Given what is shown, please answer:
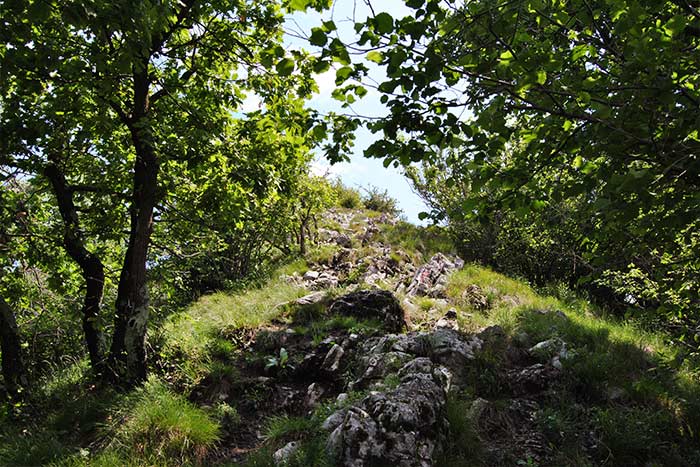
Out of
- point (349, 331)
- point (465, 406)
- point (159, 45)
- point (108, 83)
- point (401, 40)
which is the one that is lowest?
point (465, 406)

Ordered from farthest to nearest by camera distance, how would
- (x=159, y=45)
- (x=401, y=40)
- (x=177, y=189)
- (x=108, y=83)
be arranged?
1. (x=177, y=189)
2. (x=159, y=45)
3. (x=108, y=83)
4. (x=401, y=40)

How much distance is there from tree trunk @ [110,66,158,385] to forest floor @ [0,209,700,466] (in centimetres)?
39

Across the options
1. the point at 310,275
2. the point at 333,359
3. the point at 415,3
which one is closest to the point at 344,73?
the point at 415,3

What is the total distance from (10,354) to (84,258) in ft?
5.93

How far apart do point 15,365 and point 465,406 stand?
6.79m

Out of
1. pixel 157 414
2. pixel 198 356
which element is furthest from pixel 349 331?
pixel 157 414

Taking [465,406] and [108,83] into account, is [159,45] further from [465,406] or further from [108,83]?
[465,406]

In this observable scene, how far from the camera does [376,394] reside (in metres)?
4.68

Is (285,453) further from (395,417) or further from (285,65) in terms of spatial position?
(285,65)

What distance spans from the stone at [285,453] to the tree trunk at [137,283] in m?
2.84

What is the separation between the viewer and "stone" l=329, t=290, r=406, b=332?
802 cm

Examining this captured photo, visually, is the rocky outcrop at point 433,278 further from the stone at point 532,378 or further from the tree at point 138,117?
the tree at point 138,117

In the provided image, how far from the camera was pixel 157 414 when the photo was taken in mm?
5051

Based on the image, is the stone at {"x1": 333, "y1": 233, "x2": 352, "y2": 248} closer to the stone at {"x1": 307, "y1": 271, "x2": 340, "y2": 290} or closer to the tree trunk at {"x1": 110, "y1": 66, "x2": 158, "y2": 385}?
the stone at {"x1": 307, "y1": 271, "x2": 340, "y2": 290}
